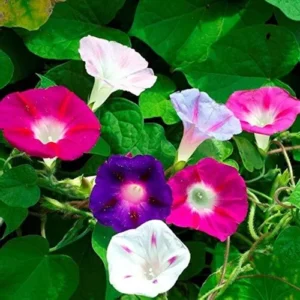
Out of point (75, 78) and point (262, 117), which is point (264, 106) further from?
point (75, 78)

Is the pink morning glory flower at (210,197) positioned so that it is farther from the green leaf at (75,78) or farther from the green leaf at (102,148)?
the green leaf at (75,78)

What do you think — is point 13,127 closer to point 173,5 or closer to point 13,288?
point 13,288

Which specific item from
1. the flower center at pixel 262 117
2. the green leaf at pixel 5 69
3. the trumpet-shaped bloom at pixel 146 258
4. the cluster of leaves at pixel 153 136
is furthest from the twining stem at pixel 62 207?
the flower center at pixel 262 117

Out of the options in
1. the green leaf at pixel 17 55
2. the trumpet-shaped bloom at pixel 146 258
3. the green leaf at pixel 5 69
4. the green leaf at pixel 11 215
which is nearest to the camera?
the trumpet-shaped bloom at pixel 146 258

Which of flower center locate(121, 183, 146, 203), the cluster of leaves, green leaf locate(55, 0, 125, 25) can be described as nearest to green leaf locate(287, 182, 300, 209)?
the cluster of leaves

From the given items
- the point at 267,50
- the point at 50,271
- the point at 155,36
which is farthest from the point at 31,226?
the point at 267,50

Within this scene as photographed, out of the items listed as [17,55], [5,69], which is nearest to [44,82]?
[5,69]

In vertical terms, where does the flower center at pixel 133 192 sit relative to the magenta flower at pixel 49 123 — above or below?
below
